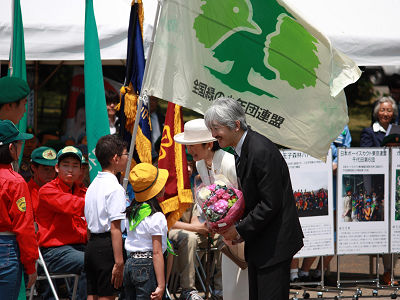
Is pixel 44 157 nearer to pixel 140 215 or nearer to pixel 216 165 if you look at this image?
pixel 140 215

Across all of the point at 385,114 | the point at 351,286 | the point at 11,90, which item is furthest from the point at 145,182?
the point at 385,114

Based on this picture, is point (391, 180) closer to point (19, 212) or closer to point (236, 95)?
point (236, 95)

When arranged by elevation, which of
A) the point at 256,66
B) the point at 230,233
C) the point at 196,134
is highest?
the point at 256,66

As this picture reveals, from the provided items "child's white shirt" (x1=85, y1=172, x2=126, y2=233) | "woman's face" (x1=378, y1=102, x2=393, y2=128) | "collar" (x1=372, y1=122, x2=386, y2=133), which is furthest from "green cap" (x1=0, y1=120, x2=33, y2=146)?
"woman's face" (x1=378, y1=102, x2=393, y2=128)

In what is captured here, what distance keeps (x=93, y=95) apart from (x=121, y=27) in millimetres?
1325

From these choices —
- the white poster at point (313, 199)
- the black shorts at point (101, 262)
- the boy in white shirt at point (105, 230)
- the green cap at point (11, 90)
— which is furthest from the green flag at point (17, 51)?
the white poster at point (313, 199)

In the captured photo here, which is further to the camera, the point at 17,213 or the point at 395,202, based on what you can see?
the point at 395,202

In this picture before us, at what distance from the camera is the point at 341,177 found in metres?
Answer: 7.88

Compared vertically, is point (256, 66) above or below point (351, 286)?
above

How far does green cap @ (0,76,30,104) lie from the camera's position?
539 cm

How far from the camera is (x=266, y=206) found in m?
4.39

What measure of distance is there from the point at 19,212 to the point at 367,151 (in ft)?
15.1

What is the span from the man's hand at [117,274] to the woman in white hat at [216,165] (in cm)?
83

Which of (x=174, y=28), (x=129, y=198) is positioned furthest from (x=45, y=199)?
(x=174, y=28)
